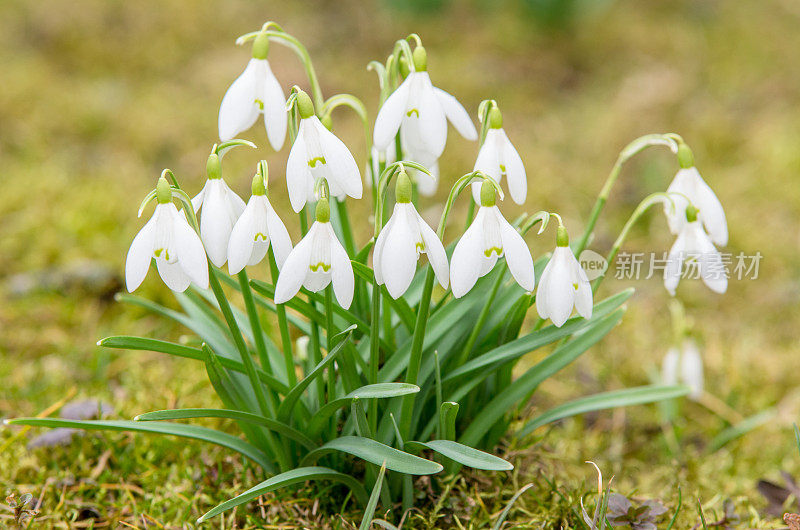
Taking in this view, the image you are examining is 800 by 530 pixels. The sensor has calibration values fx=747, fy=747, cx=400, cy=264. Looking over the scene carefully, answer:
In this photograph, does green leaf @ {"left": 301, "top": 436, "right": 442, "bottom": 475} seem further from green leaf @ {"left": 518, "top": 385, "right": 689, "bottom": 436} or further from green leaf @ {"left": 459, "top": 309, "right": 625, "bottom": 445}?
green leaf @ {"left": 518, "top": 385, "right": 689, "bottom": 436}

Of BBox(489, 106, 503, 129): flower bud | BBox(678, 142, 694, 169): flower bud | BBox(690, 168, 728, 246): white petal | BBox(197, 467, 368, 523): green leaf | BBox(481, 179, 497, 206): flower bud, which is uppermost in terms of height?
BBox(678, 142, 694, 169): flower bud

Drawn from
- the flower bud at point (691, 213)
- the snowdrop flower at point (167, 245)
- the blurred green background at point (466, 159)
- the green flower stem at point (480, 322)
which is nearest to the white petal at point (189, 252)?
the snowdrop flower at point (167, 245)

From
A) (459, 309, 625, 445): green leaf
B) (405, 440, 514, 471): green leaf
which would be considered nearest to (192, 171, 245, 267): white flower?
(405, 440, 514, 471): green leaf

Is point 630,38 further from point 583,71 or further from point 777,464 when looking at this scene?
point 777,464

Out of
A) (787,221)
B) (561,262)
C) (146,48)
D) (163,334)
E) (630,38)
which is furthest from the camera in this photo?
(630,38)

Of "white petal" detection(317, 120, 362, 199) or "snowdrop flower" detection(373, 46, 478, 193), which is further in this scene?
"snowdrop flower" detection(373, 46, 478, 193)

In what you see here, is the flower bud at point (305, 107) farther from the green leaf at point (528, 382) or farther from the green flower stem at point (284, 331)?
the green leaf at point (528, 382)

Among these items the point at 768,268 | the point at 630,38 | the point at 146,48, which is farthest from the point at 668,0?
the point at 146,48
